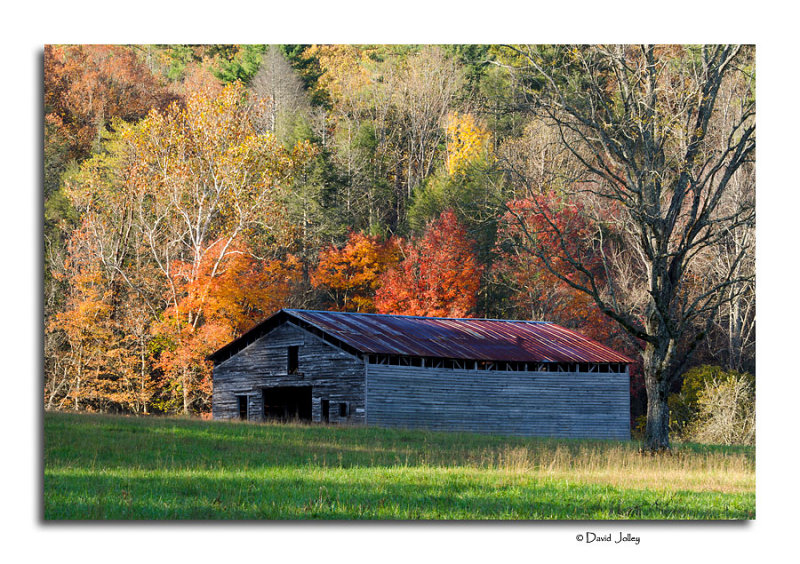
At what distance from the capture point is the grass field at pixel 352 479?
1264 cm

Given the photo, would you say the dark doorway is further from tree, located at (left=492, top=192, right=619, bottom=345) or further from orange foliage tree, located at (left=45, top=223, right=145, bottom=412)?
tree, located at (left=492, top=192, right=619, bottom=345)

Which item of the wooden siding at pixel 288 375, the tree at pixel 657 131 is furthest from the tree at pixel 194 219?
the tree at pixel 657 131

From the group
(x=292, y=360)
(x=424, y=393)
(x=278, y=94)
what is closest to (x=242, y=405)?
(x=292, y=360)

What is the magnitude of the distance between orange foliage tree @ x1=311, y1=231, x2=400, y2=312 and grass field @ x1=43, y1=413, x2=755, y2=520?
1014 inches

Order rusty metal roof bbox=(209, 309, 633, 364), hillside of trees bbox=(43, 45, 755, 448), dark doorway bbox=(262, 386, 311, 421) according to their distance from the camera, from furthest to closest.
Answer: dark doorway bbox=(262, 386, 311, 421), rusty metal roof bbox=(209, 309, 633, 364), hillside of trees bbox=(43, 45, 755, 448)

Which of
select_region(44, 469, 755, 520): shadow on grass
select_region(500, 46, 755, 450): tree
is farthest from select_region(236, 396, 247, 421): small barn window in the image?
select_region(44, 469, 755, 520): shadow on grass

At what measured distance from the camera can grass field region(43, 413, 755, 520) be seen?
1264 cm

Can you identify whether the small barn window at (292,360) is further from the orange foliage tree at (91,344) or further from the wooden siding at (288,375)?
the orange foliage tree at (91,344)

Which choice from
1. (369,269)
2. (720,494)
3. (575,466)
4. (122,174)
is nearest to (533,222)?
(369,269)

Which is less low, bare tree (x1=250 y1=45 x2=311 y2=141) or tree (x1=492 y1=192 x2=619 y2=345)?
bare tree (x1=250 y1=45 x2=311 y2=141)

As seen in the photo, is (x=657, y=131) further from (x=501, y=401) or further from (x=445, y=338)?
(x=445, y=338)

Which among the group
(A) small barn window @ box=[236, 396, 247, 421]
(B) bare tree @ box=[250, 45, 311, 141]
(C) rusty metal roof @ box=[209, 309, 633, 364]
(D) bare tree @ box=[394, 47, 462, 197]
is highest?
(B) bare tree @ box=[250, 45, 311, 141]

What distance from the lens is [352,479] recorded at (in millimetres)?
15477

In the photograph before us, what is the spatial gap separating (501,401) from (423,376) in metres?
3.19
